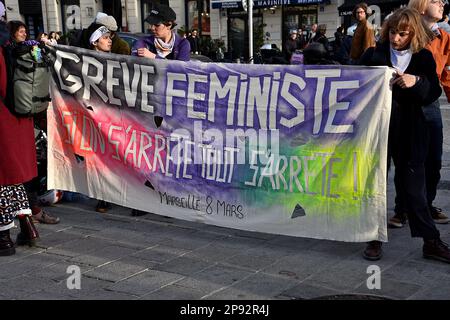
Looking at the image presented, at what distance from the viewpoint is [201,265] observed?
4.15 meters

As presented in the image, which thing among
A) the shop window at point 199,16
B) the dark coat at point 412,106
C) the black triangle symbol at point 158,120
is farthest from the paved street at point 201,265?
the shop window at point 199,16

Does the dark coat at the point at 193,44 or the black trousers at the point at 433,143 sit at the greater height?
the dark coat at the point at 193,44

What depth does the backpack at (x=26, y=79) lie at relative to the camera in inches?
173

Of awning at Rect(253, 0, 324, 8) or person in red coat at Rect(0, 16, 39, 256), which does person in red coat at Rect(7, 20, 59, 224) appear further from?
awning at Rect(253, 0, 324, 8)

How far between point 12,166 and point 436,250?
10.1ft

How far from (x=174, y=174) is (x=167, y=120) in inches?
17.1

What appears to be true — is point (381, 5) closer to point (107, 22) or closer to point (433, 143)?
point (107, 22)

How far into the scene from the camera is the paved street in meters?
3.66

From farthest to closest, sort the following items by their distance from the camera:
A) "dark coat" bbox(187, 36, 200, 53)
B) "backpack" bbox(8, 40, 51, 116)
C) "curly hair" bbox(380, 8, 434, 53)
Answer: "dark coat" bbox(187, 36, 200, 53)
"backpack" bbox(8, 40, 51, 116)
"curly hair" bbox(380, 8, 434, 53)

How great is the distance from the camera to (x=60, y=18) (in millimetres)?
31375

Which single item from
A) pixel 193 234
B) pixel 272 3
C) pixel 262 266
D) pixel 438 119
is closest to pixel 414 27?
pixel 438 119

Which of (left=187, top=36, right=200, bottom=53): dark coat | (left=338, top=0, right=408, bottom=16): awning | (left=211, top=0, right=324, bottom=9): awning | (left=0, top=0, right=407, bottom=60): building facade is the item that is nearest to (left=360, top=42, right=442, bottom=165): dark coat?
(left=187, top=36, right=200, bottom=53): dark coat

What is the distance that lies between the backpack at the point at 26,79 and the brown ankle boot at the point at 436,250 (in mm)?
2996

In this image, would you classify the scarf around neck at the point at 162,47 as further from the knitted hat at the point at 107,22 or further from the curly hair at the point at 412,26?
the curly hair at the point at 412,26
